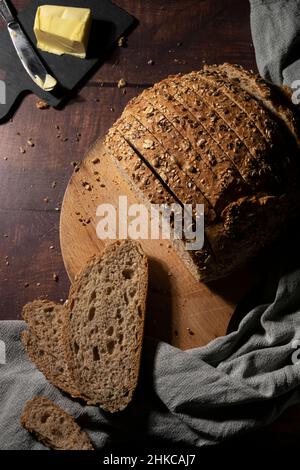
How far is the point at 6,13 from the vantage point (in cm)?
348

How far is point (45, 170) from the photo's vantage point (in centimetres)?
337

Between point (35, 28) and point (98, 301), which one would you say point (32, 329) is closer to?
point (98, 301)

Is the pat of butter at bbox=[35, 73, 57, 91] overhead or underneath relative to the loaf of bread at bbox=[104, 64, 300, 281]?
underneath

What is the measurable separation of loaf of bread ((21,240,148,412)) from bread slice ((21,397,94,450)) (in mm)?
122

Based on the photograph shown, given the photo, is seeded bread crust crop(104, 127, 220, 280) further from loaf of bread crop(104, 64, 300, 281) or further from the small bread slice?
the small bread slice

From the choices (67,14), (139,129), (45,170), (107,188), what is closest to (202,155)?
(139,129)

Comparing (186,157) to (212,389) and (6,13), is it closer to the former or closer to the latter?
(212,389)

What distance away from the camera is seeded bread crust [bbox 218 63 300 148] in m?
2.72

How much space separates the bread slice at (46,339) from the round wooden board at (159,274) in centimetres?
23

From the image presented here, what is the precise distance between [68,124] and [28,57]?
17.9 inches

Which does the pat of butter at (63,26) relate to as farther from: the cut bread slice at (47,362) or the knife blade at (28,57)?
the cut bread slice at (47,362)

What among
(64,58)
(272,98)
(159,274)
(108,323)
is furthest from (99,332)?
(64,58)

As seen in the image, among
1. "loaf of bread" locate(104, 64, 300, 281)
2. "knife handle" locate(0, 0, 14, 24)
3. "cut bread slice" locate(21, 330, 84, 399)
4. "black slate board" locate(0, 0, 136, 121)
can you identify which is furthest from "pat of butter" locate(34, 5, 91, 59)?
"cut bread slice" locate(21, 330, 84, 399)

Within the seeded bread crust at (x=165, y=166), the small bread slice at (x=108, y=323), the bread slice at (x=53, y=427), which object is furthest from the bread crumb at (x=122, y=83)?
the bread slice at (x=53, y=427)
